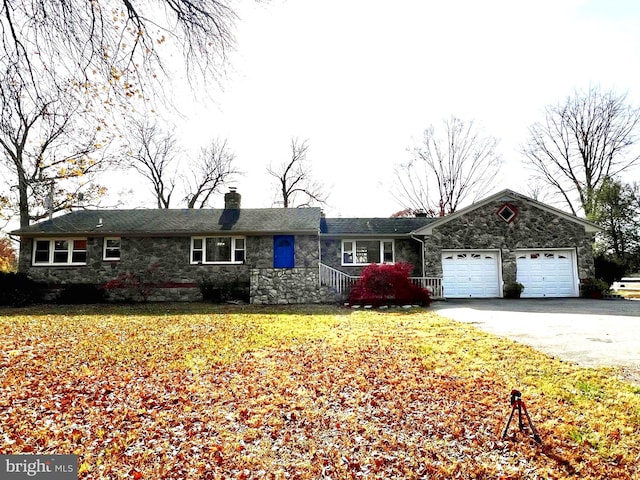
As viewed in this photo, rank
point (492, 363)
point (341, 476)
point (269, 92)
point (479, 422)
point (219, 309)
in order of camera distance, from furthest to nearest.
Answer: point (219, 309) → point (492, 363) → point (269, 92) → point (479, 422) → point (341, 476)

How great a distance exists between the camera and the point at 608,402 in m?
4.17

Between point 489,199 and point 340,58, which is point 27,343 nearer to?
point 340,58

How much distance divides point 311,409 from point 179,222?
52.4 ft

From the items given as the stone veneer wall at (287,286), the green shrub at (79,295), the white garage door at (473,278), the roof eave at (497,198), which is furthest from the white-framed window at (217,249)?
the white garage door at (473,278)

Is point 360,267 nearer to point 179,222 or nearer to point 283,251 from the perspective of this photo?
point 283,251

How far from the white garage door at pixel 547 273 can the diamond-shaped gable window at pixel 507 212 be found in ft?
5.81

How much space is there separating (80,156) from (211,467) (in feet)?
17.3

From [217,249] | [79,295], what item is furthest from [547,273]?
[79,295]

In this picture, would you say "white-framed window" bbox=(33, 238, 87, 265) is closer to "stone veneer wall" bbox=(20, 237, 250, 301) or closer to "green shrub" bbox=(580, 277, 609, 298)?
"stone veneer wall" bbox=(20, 237, 250, 301)

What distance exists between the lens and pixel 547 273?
17156 millimetres

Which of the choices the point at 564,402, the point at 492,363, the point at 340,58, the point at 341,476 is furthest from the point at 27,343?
the point at 564,402

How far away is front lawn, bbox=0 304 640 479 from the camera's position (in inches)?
126

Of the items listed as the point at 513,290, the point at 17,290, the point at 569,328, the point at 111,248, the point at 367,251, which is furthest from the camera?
the point at 367,251

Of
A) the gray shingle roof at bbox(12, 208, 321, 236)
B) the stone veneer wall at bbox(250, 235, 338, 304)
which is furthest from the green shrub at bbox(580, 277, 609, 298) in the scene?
the gray shingle roof at bbox(12, 208, 321, 236)
